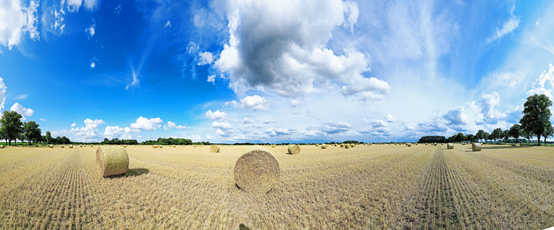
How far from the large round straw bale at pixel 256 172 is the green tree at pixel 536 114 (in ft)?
177

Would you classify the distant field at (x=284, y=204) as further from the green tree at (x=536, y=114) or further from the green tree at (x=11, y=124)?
the green tree at (x=11, y=124)

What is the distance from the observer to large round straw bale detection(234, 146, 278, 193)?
7707 millimetres

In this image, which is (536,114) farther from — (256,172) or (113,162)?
(113,162)

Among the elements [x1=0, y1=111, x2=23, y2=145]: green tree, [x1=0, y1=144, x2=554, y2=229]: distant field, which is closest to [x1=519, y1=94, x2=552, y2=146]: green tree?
[x1=0, y1=144, x2=554, y2=229]: distant field

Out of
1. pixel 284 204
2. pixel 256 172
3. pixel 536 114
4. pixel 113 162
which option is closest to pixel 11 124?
pixel 113 162

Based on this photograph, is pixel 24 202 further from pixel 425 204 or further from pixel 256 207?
pixel 425 204

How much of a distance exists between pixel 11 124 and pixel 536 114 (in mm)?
123409

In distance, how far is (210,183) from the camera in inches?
311

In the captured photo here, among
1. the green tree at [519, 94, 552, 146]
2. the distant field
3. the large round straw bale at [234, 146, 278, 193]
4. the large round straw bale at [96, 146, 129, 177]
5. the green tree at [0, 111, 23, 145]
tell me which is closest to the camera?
the distant field

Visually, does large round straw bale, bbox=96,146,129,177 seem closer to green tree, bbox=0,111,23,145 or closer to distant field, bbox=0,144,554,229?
distant field, bbox=0,144,554,229

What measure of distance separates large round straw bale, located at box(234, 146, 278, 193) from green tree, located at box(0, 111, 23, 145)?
90.3 meters

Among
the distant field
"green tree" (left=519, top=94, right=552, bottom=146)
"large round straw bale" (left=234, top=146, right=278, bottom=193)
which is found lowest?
the distant field

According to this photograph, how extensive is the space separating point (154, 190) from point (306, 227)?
5245 millimetres

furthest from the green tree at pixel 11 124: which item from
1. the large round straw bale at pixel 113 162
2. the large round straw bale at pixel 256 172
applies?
the large round straw bale at pixel 256 172
